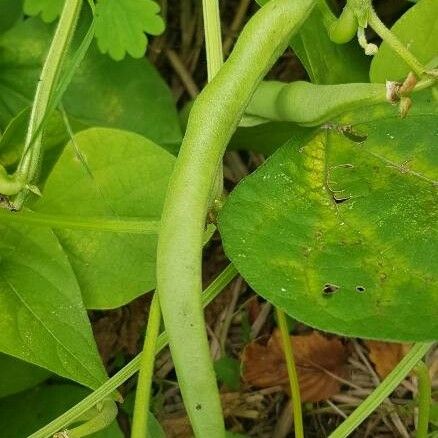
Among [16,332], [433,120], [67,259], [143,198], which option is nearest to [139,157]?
[143,198]

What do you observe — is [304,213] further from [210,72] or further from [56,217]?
[56,217]

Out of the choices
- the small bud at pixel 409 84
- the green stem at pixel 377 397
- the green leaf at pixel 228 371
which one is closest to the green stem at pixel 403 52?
the small bud at pixel 409 84

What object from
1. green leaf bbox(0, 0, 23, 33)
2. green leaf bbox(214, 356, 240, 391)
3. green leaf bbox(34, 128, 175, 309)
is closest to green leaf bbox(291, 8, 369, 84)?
green leaf bbox(34, 128, 175, 309)

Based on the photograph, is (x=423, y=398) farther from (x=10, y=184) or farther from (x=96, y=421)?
(x=10, y=184)

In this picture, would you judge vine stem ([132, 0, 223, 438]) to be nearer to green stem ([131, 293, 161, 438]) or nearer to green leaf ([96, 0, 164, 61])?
green stem ([131, 293, 161, 438])

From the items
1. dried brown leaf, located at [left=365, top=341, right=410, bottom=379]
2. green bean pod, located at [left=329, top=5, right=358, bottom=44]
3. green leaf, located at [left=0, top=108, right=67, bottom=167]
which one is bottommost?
dried brown leaf, located at [left=365, top=341, right=410, bottom=379]

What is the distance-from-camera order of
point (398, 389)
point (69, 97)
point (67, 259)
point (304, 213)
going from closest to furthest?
point (304, 213)
point (67, 259)
point (69, 97)
point (398, 389)

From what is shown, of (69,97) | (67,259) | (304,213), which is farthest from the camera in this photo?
(69,97)
